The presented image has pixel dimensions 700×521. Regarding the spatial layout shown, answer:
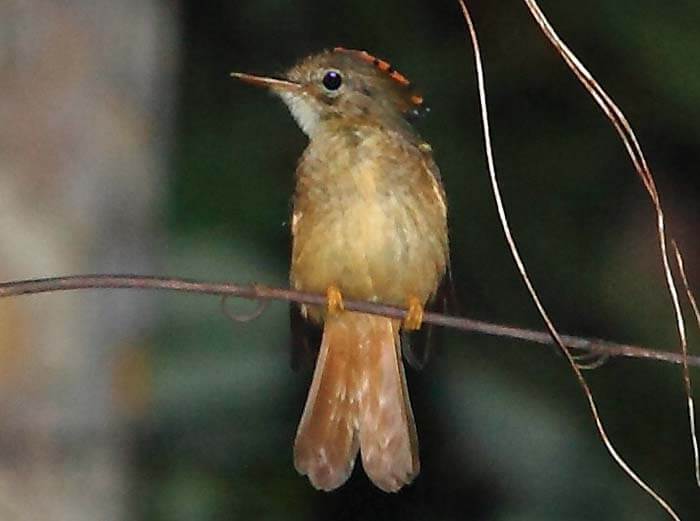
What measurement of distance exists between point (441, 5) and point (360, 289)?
4.34 feet

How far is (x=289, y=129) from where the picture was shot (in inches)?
134

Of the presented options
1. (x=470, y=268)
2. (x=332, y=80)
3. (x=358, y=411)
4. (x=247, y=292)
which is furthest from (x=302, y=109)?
(x=470, y=268)

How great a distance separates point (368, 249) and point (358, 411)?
22 cm

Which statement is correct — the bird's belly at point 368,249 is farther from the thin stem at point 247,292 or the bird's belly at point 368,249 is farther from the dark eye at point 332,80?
the thin stem at point 247,292

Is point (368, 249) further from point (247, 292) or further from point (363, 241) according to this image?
point (247, 292)

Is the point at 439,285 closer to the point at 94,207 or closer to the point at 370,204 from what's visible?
the point at 370,204

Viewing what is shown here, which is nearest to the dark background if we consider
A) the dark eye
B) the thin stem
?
the dark eye

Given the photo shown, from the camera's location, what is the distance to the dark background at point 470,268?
10.6 feet

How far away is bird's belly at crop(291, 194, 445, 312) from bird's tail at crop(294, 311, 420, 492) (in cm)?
9

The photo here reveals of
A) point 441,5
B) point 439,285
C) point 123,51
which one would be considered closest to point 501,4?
point 441,5

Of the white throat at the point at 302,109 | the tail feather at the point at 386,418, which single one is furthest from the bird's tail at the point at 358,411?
the white throat at the point at 302,109

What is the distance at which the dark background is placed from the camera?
10.6 feet

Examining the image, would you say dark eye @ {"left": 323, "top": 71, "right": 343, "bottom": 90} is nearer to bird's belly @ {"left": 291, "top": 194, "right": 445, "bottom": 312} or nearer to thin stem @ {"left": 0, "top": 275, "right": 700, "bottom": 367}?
bird's belly @ {"left": 291, "top": 194, "right": 445, "bottom": 312}

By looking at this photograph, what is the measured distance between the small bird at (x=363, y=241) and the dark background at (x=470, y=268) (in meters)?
0.84
